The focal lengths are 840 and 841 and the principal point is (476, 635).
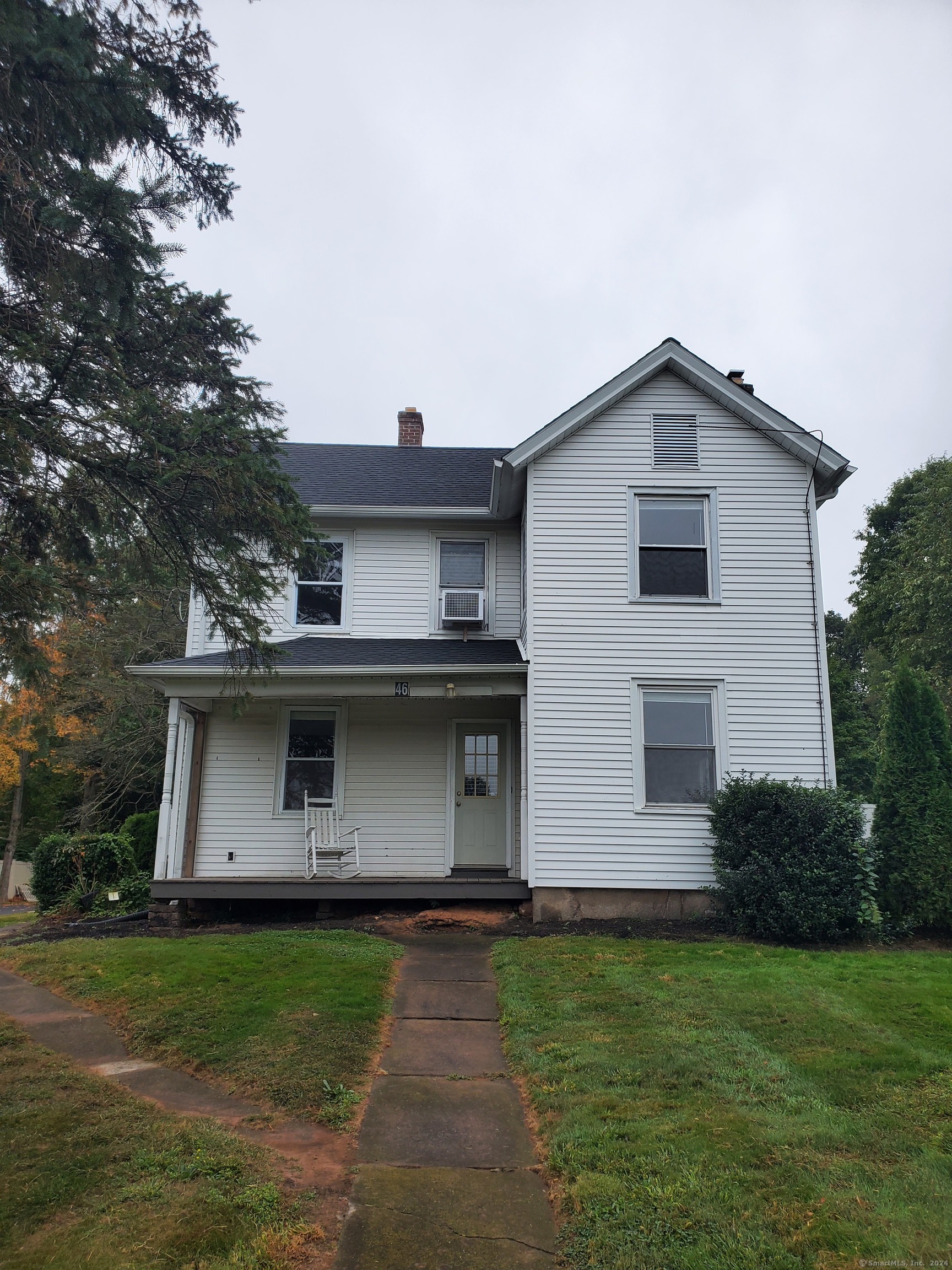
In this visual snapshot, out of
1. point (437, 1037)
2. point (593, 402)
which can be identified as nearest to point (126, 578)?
→ point (437, 1037)

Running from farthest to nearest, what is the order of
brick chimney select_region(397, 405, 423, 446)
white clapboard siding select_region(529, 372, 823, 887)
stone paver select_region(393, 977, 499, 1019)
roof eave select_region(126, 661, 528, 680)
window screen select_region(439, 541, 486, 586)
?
brick chimney select_region(397, 405, 423, 446)
window screen select_region(439, 541, 486, 586)
roof eave select_region(126, 661, 528, 680)
white clapboard siding select_region(529, 372, 823, 887)
stone paver select_region(393, 977, 499, 1019)

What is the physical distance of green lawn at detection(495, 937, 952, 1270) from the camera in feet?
10.8

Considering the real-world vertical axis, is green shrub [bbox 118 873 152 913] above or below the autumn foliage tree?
below

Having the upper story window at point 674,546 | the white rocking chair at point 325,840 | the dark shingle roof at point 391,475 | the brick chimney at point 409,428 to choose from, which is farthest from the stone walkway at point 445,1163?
the brick chimney at point 409,428

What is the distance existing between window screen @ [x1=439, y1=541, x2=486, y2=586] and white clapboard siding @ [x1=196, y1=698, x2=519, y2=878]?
203 centimetres

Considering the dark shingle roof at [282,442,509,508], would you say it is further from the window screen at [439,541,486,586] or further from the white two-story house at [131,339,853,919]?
the window screen at [439,541,486,586]

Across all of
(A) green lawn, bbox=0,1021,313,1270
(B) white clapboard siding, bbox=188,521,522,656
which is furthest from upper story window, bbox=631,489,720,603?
(A) green lawn, bbox=0,1021,313,1270

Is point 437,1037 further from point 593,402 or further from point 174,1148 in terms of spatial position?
point 593,402

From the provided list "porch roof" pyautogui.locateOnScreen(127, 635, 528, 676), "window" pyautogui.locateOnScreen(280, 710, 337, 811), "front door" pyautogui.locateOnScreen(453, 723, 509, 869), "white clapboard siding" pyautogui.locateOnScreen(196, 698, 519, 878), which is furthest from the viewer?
"window" pyautogui.locateOnScreen(280, 710, 337, 811)

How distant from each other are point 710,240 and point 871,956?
14973 millimetres

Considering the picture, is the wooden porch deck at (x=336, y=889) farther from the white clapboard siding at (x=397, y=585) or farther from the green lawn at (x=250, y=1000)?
the white clapboard siding at (x=397, y=585)

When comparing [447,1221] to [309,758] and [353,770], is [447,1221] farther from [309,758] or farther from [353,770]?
[309,758]

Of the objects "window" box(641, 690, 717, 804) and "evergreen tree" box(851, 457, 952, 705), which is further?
"evergreen tree" box(851, 457, 952, 705)

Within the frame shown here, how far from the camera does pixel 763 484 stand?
1176 cm
